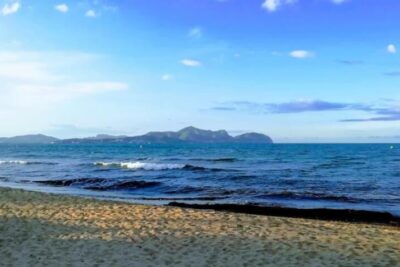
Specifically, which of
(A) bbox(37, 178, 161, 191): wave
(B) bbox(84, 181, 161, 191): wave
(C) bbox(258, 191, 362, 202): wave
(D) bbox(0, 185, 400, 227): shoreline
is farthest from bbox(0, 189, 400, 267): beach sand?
(A) bbox(37, 178, 161, 191): wave

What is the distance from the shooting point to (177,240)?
413 inches

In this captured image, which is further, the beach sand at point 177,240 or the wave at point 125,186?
the wave at point 125,186

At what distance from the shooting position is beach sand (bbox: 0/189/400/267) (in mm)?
9023

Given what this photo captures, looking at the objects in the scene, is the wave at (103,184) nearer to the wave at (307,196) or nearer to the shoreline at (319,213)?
the wave at (307,196)

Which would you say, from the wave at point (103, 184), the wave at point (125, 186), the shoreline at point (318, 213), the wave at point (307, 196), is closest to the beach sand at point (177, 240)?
the shoreline at point (318, 213)

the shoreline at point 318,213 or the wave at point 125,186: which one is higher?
the shoreline at point 318,213

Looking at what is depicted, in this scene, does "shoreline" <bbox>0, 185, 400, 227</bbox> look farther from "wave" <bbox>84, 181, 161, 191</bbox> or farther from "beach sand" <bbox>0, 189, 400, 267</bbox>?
"wave" <bbox>84, 181, 161, 191</bbox>

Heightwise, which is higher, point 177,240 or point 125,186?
point 177,240

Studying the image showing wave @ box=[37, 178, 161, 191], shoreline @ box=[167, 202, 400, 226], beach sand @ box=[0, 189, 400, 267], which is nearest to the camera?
beach sand @ box=[0, 189, 400, 267]

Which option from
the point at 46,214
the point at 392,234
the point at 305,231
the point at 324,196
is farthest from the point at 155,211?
the point at 324,196

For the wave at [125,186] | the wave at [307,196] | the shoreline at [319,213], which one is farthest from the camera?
the wave at [125,186]

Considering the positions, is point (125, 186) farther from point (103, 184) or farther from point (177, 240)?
point (177, 240)

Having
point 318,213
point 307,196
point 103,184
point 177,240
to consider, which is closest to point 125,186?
point 103,184

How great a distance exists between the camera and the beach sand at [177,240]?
902 cm
